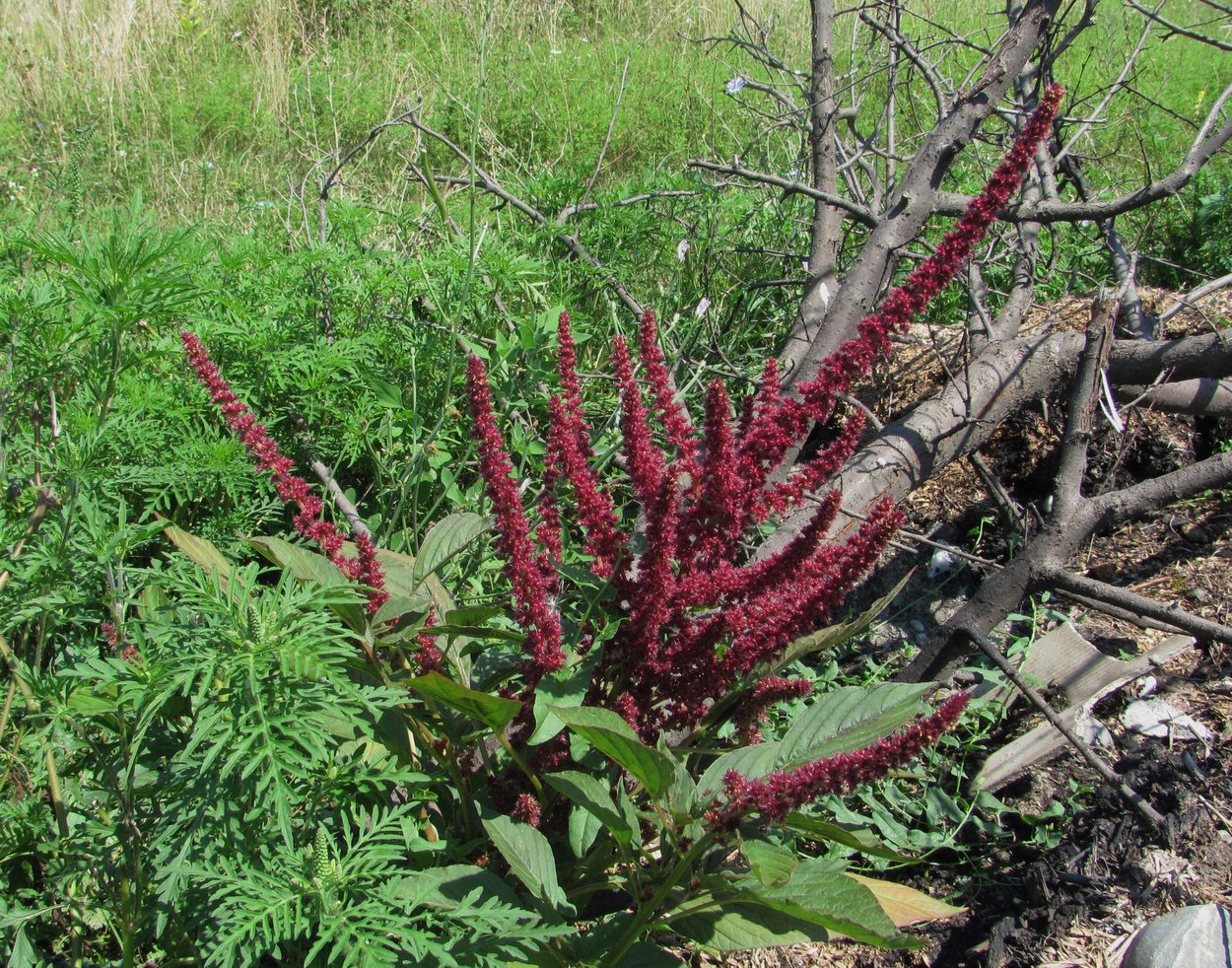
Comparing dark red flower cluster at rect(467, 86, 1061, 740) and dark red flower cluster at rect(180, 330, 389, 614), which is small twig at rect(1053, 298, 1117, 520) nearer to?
dark red flower cluster at rect(467, 86, 1061, 740)

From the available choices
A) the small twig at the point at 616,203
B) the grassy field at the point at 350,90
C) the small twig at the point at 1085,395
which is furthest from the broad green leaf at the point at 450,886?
the grassy field at the point at 350,90

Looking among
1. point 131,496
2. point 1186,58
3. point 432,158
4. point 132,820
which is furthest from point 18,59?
point 1186,58

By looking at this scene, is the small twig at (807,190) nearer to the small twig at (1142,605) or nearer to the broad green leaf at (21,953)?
the small twig at (1142,605)

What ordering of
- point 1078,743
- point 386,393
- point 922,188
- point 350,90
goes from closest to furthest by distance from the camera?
point 1078,743, point 386,393, point 922,188, point 350,90

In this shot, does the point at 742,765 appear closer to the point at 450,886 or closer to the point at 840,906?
the point at 840,906

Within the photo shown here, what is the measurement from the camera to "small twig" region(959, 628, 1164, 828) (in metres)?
1.95

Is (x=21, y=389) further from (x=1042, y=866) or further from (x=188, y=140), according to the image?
(x=188, y=140)

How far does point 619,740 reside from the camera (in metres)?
1.26

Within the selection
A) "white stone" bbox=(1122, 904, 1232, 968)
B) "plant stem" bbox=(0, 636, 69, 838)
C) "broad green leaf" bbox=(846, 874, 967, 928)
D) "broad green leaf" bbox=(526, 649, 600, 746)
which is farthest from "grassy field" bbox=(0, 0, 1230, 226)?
"white stone" bbox=(1122, 904, 1232, 968)

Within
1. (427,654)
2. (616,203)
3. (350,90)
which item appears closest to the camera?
(427,654)

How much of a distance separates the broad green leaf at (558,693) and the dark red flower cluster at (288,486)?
32 cm

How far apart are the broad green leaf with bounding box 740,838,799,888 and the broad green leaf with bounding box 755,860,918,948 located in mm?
61

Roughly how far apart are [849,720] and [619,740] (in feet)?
1.51

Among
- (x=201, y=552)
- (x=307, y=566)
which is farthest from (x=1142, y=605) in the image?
(x=201, y=552)
